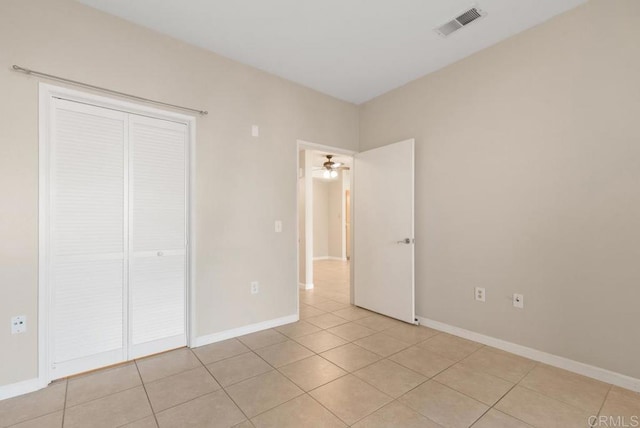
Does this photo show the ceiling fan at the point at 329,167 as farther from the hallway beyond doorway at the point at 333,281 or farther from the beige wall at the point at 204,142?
the beige wall at the point at 204,142

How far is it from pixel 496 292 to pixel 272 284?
7.33 feet


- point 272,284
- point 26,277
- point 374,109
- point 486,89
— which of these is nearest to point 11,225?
point 26,277

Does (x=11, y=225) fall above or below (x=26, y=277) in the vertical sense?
above

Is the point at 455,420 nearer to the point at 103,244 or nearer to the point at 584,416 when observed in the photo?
the point at 584,416

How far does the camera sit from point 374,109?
153 inches

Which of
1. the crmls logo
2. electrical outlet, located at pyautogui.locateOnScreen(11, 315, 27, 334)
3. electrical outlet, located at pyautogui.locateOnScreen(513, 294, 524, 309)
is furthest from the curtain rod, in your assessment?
the crmls logo

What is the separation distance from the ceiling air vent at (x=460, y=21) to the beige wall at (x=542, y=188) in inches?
20.1

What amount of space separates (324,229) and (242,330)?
6206 mm

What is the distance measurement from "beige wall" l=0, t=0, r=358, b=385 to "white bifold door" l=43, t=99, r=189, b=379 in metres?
0.14

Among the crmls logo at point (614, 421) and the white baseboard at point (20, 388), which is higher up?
the white baseboard at point (20, 388)

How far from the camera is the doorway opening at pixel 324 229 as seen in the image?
421 centimetres

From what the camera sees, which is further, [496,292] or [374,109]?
[374,109]

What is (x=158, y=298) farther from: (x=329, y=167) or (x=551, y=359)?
(x=329, y=167)

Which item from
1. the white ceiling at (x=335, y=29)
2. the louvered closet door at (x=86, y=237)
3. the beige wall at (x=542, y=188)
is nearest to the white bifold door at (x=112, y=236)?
the louvered closet door at (x=86, y=237)
